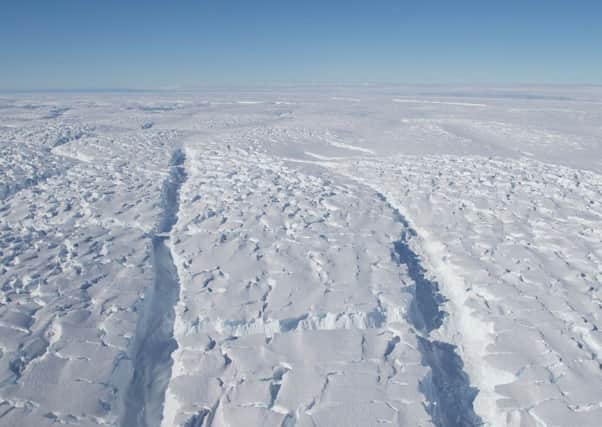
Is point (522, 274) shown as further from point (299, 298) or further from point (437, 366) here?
point (299, 298)

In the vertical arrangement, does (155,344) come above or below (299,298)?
below

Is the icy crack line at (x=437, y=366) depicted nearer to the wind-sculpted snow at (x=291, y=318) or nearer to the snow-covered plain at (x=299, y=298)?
the snow-covered plain at (x=299, y=298)

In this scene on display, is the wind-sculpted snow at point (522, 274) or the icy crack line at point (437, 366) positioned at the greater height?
the wind-sculpted snow at point (522, 274)

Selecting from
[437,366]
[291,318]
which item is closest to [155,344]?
[291,318]

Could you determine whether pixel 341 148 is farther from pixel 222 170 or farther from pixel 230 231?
pixel 230 231

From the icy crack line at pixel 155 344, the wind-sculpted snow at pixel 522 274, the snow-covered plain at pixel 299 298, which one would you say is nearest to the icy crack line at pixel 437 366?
the snow-covered plain at pixel 299 298

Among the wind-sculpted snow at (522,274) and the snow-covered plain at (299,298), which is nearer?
the snow-covered plain at (299,298)

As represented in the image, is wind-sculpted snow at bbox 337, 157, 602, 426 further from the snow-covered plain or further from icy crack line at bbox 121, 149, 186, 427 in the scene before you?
icy crack line at bbox 121, 149, 186, 427

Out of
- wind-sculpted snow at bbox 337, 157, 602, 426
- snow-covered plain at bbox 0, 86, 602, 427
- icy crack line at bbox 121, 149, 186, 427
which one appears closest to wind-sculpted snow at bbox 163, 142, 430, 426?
snow-covered plain at bbox 0, 86, 602, 427
